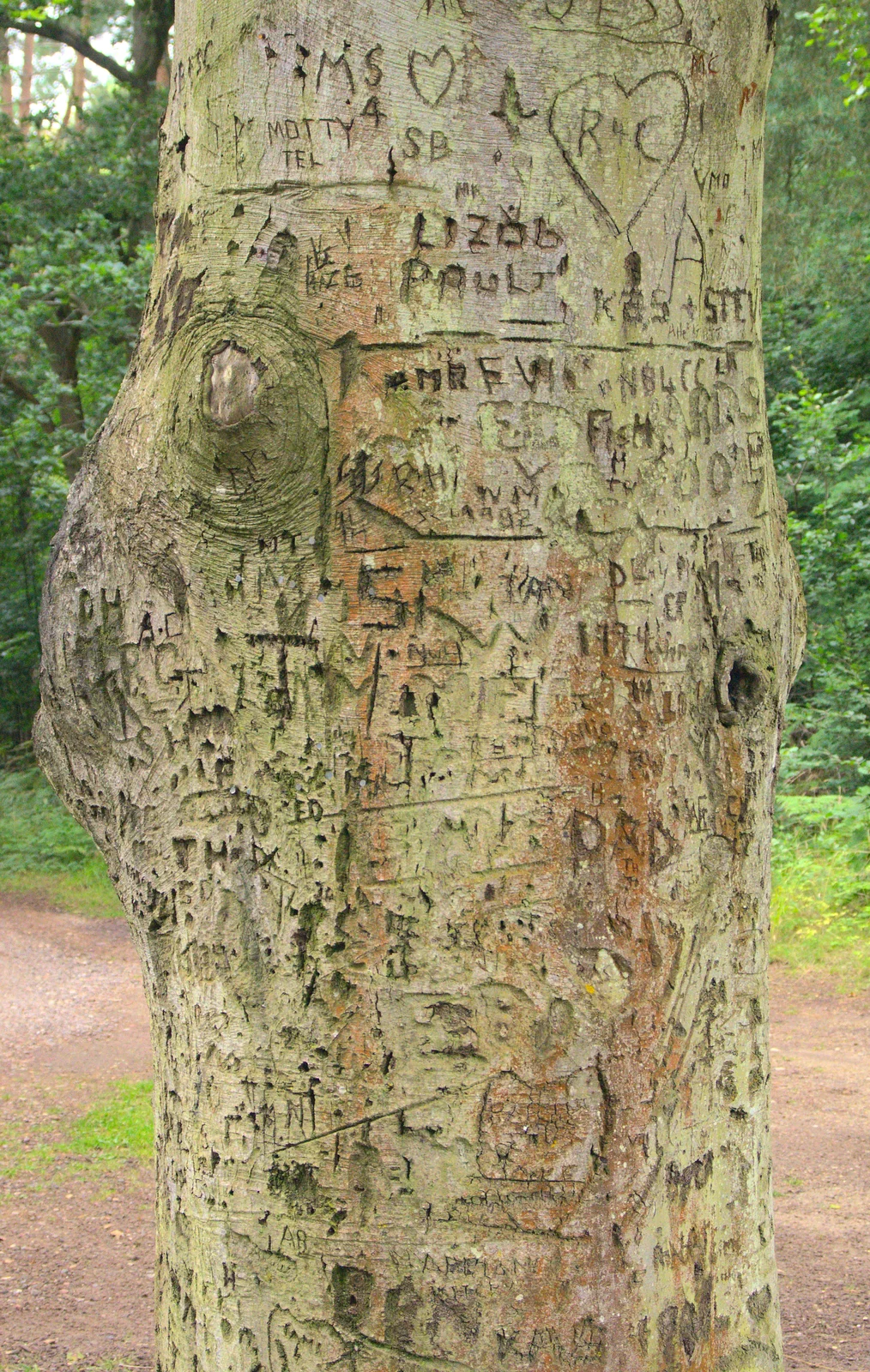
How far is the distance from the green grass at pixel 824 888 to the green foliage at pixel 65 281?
6.51 m

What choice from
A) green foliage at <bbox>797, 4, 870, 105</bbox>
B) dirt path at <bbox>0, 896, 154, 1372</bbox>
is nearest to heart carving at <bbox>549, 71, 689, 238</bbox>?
dirt path at <bbox>0, 896, 154, 1372</bbox>

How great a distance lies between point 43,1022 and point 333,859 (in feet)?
20.5

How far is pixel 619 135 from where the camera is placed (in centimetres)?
156

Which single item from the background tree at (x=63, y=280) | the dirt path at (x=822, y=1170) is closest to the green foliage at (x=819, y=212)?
the background tree at (x=63, y=280)

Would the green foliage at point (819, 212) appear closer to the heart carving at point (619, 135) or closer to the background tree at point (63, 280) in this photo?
the background tree at point (63, 280)

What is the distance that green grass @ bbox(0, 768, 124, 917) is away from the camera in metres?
10.4

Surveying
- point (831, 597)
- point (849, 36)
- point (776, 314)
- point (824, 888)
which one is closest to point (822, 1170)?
point (824, 888)

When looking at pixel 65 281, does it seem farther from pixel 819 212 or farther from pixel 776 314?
pixel 776 314

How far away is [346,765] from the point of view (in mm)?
1545

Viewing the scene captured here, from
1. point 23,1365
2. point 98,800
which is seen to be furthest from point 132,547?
point 23,1365

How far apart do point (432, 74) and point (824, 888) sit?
24.5 feet

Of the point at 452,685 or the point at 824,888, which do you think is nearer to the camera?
the point at 452,685

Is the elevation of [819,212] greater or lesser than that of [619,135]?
greater

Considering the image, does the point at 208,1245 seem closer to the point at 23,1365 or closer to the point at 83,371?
the point at 23,1365
